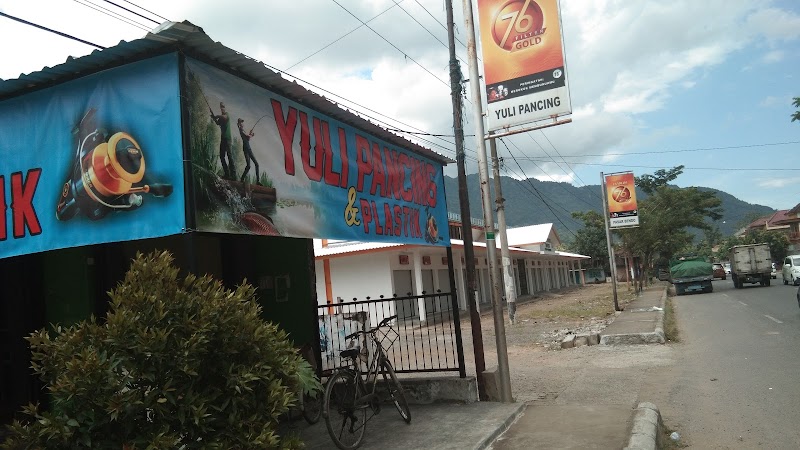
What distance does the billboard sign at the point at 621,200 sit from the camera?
951 inches

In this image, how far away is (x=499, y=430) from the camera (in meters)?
5.69

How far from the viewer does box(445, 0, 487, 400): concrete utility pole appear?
289 inches

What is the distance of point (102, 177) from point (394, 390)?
3.68m

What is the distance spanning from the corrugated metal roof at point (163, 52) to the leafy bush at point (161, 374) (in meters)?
1.46

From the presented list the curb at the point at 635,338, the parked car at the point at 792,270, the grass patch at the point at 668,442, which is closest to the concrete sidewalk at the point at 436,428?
the grass patch at the point at 668,442

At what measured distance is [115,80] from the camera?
13.1 ft

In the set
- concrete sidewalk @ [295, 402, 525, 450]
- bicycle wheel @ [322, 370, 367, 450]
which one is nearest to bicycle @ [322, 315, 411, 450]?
bicycle wheel @ [322, 370, 367, 450]

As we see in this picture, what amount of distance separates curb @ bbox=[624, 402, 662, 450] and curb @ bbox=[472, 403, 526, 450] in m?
1.22

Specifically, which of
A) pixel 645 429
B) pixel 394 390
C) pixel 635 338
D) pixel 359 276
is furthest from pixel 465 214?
pixel 359 276

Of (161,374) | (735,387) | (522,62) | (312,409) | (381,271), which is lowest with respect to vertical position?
(735,387)

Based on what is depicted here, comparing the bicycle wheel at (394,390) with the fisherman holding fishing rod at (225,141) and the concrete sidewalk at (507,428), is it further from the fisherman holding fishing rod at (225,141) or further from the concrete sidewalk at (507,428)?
the fisherman holding fishing rod at (225,141)

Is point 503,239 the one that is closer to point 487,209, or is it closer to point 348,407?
point 487,209

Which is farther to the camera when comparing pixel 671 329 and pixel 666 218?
pixel 666 218

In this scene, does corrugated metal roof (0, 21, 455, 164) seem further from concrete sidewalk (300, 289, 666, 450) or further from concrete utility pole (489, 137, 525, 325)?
concrete utility pole (489, 137, 525, 325)
